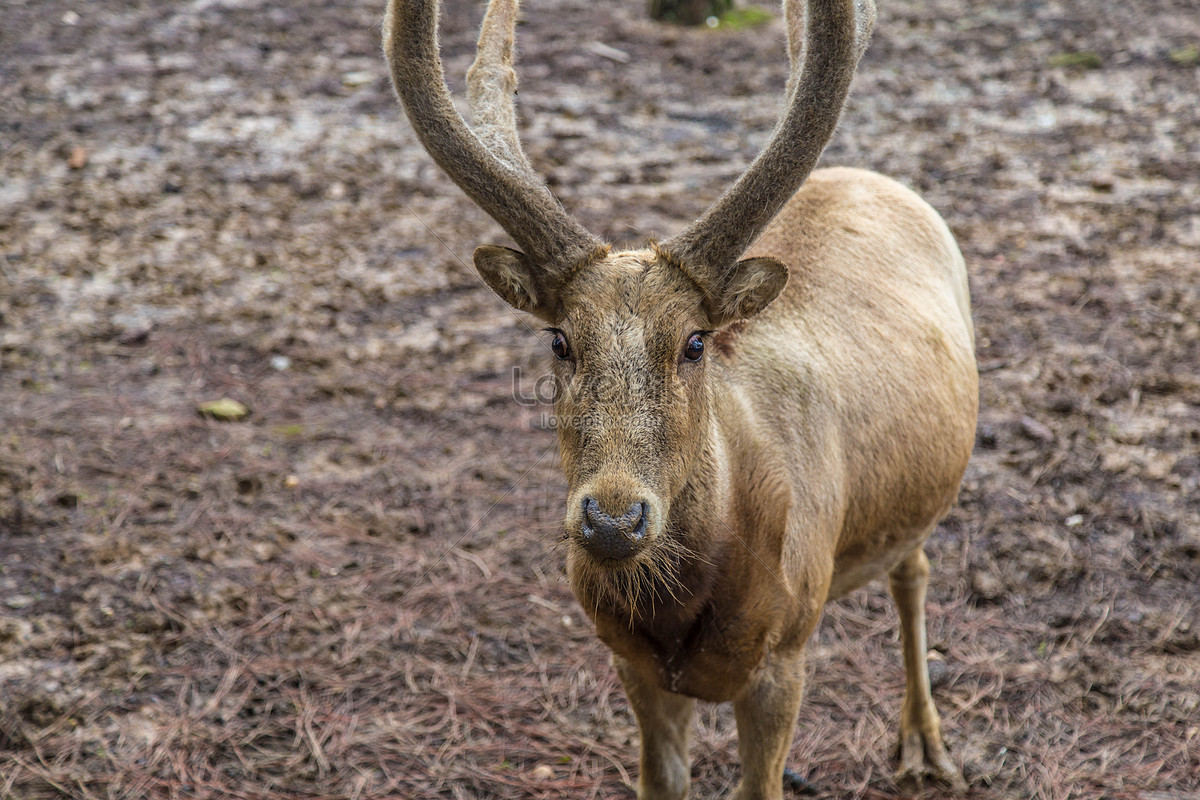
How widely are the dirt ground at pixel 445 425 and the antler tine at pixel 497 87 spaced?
2.36 meters

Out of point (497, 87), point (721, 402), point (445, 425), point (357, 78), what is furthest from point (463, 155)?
point (357, 78)

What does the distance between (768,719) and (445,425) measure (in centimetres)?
372

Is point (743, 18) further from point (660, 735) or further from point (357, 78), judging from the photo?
point (660, 735)

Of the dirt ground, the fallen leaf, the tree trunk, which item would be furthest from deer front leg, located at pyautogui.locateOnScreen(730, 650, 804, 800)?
the tree trunk

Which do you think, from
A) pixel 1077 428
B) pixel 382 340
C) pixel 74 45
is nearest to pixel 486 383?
pixel 382 340

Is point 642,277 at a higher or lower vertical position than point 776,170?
lower

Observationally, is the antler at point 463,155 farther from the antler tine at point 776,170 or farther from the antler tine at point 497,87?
the antler tine at point 776,170

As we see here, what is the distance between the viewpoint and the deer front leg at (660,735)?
3.81 meters

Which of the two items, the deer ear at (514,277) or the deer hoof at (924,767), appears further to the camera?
the deer hoof at (924,767)

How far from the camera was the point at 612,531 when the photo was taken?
2.80m

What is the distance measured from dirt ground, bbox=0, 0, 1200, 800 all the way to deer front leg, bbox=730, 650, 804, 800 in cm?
88

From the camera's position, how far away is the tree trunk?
12602 mm

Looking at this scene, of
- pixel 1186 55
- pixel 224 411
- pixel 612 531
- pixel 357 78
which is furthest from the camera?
pixel 357 78

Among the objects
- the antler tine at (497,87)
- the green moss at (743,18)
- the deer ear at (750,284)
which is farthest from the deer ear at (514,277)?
the green moss at (743,18)
